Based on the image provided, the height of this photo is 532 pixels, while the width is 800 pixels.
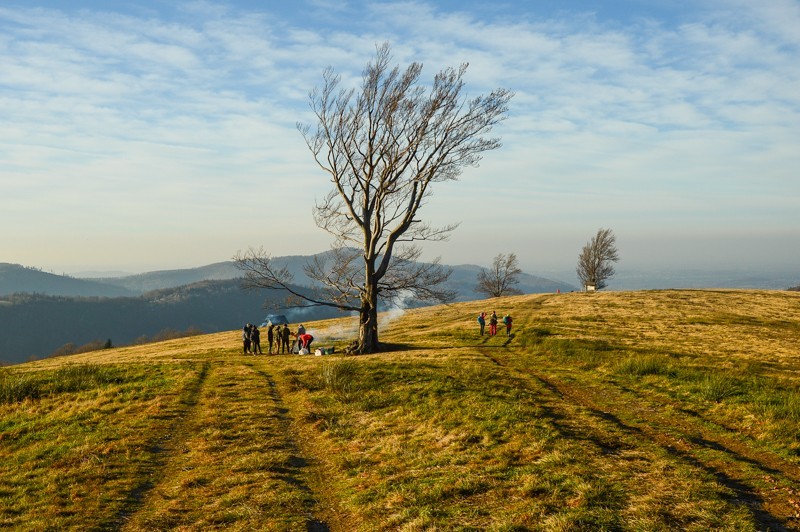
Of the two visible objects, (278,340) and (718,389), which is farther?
(278,340)

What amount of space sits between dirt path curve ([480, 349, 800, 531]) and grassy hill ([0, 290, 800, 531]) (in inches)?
2.6

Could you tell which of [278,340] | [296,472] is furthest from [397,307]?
[296,472]

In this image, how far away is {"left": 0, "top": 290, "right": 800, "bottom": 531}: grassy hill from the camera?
9.88 metres

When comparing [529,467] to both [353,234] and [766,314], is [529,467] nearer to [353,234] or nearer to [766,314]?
[353,234]

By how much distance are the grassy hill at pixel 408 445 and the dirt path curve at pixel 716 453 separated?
0.22 feet

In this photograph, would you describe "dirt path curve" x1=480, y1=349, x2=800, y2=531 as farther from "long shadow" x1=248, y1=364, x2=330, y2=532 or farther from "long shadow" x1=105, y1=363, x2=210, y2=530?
"long shadow" x1=105, y1=363, x2=210, y2=530

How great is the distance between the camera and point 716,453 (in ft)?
41.9

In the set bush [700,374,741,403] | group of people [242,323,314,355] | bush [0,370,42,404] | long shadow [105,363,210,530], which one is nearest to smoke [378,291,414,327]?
group of people [242,323,314,355]

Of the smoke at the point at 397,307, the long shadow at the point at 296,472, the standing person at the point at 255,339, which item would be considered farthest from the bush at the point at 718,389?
the standing person at the point at 255,339

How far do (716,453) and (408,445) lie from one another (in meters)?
7.88

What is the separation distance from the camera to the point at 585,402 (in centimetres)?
1873

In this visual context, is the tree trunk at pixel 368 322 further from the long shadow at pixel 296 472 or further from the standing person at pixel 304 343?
the long shadow at pixel 296 472

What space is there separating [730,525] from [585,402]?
1019 cm

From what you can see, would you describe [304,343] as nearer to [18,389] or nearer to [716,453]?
[18,389]
